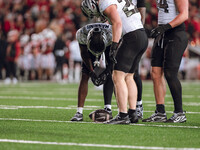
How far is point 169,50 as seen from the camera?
23.5ft

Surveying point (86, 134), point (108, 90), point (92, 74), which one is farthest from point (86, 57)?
point (86, 134)

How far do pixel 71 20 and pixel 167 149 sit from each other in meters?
19.5

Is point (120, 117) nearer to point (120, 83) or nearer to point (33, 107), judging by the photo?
point (120, 83)

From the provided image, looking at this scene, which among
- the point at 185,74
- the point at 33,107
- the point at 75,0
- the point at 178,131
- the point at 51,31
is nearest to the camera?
the point at 178,131

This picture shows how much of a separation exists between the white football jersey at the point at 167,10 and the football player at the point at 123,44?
58cm

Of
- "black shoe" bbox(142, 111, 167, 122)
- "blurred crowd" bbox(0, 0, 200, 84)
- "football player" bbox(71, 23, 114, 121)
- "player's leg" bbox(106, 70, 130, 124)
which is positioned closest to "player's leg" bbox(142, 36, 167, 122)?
"black shoe" bbox(142, 111, 167, 122)

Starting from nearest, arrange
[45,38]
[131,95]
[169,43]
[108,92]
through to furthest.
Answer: [131,95] < [169,43] < [108,92] < [45,38]

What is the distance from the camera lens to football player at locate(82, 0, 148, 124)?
6508mm

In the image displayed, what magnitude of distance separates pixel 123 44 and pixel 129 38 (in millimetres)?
104

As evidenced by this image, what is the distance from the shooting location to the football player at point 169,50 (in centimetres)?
709

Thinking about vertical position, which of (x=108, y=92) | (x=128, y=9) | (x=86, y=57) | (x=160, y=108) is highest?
(x=128, y=9)

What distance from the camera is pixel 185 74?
2080 centimetres

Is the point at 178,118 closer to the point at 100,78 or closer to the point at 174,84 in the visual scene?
the point at 174,84

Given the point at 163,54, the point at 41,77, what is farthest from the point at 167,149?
the point at 41,77
